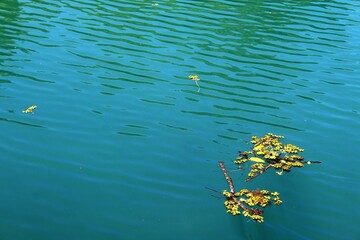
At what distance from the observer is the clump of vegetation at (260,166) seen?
13.6 meters

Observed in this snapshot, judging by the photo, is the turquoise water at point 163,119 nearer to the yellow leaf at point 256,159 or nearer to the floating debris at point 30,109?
the floating debris at point 30,109

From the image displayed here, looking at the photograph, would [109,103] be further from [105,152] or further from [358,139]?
[358,139]

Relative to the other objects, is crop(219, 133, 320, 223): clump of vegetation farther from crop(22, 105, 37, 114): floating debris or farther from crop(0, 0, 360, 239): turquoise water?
crop(22, 105, 37, 114): floating debris

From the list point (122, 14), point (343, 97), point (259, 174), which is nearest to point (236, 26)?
point (122, 14)

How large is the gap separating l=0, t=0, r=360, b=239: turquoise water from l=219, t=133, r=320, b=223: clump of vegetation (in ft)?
1.03

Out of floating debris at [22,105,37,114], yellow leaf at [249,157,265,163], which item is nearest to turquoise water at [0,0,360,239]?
floating debris at [22,105,37,114]

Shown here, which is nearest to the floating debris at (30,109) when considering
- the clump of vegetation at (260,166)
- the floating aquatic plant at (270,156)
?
the clump of vegetation at (260,166)

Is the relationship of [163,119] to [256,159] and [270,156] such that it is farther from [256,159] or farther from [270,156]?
[270,156]

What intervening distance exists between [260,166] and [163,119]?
4.49m

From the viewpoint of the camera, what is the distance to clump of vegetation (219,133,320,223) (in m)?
13.6

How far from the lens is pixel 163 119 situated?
18.2 m

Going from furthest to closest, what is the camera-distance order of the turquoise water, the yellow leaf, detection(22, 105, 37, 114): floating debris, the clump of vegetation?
detection(22, 105, 37, 114): floating debris, the yellow leaf, the clump of vegetation, the turquoise water

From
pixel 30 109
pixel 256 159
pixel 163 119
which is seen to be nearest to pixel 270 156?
pixel 256 159

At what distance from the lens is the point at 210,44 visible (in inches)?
1037
